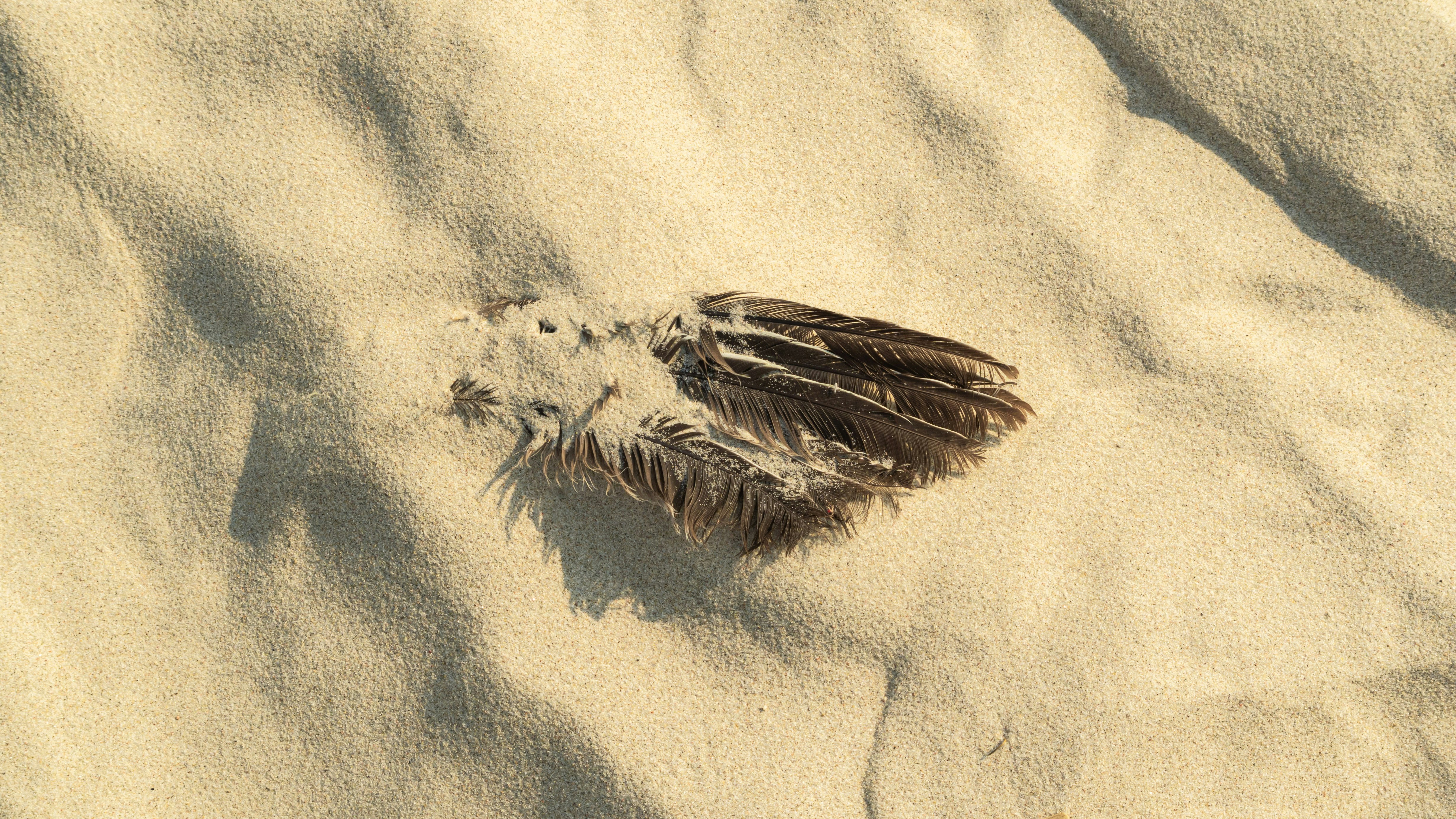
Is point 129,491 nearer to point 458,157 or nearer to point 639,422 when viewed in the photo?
point 458,157

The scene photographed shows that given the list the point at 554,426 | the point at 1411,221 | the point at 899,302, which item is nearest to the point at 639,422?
the point at 554,426

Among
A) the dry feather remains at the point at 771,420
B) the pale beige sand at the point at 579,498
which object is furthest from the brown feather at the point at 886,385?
the pale beige sand at the point at 579,498

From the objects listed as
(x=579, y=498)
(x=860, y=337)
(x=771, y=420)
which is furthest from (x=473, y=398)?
(x=860, y=337)

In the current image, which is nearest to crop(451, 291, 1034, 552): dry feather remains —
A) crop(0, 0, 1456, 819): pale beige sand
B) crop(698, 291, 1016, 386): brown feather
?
crop(698, 291, 1016, 386): brown feather

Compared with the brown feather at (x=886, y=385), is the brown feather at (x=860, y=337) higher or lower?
higher

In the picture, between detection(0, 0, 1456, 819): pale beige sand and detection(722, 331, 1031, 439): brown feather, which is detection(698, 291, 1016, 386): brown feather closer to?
detection(722, 331, 1031, 439): brown feather

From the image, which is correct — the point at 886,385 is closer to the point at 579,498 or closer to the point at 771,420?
the point at 771,420

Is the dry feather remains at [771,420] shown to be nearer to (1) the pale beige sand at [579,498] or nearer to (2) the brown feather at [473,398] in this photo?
(2) the brown feather at [473,398]
